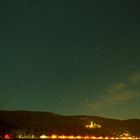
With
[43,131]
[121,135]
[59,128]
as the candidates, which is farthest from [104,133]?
[43,131]

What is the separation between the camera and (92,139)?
531ft

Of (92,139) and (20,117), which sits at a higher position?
(20,117)

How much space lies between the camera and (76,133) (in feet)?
574

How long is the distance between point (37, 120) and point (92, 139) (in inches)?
1530

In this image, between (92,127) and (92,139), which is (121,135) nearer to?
(92,127)

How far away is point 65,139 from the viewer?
150 metres

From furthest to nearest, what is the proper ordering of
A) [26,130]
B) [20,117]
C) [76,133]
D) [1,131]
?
[20,117] → [76,133] → [26,130] → [1,131]

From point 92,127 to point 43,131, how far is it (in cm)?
4436

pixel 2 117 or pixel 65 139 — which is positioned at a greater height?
pixel 2 117

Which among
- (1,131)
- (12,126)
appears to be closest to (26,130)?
(12,126)

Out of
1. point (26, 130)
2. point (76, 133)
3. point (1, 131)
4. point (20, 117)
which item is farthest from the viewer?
point (20, 117)

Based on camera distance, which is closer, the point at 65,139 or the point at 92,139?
the point at 65,139

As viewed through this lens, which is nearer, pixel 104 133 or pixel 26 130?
pixel 26 130

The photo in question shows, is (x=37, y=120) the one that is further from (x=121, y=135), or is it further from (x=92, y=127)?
(x=121, y=135)
